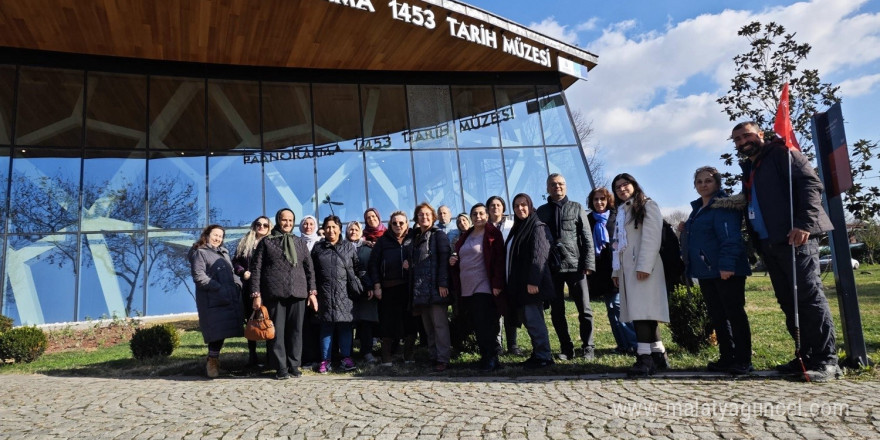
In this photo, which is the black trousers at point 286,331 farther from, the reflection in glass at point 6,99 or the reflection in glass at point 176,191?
the reflection in glass at point 6,99

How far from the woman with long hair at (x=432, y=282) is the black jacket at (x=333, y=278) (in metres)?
0.69

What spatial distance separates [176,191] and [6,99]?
13.7 feet

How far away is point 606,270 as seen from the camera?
5.51 m

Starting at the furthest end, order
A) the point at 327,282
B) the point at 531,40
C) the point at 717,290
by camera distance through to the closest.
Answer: the point at 531,40
the point at 327,282
the point at 717,290

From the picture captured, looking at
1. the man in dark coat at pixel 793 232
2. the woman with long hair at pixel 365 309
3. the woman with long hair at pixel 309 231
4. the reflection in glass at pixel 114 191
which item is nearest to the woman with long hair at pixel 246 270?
the woman with long hair at pixel 309 231

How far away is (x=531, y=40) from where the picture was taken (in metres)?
12.5

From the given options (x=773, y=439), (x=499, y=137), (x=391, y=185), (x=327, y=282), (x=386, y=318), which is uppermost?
(x=499, y=137)

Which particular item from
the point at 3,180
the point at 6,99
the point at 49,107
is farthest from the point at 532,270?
the point at 6,99

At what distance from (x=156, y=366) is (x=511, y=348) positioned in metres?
4.15

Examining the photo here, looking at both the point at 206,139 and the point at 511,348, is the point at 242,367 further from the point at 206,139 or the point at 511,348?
the point at 206,139

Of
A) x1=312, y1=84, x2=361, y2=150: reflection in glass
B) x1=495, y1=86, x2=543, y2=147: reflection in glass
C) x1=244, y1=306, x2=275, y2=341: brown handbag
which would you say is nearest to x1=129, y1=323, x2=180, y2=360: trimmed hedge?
x1=244, y1=306, x2=275, y2=341: brown handbag

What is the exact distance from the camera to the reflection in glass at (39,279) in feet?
36.7

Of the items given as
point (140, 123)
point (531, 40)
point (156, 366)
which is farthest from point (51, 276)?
point (531, 40)

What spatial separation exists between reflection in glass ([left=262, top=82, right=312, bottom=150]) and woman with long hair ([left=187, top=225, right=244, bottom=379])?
26.9 ft
